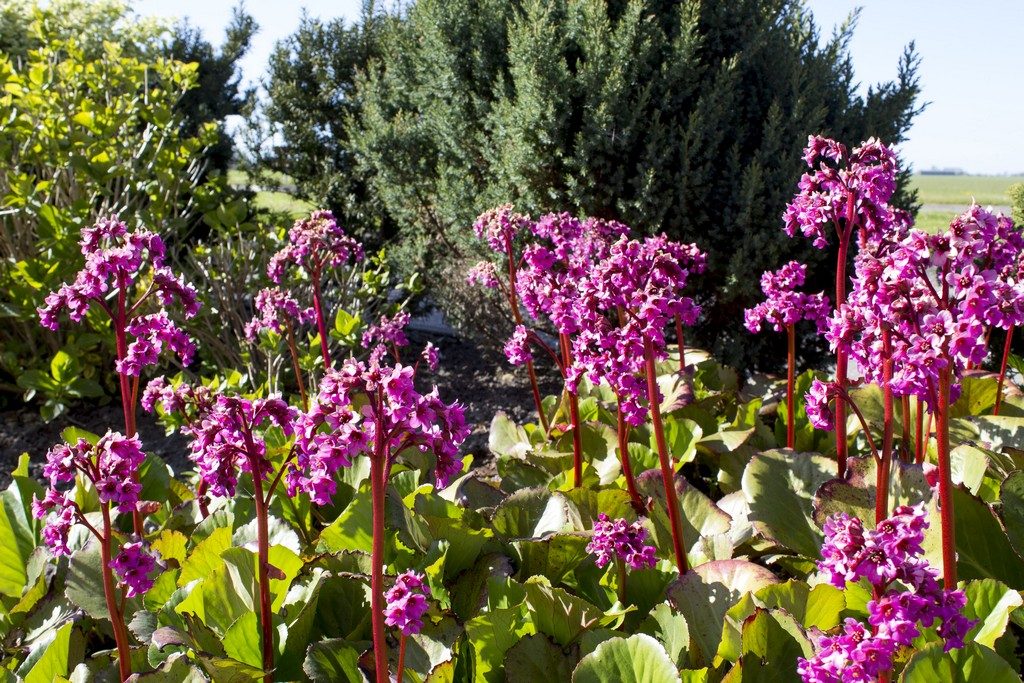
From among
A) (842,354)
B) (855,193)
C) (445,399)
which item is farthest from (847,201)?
(445,399)

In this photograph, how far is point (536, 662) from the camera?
163 cm

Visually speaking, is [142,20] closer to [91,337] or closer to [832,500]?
[91,337]

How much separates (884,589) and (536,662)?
0.66 meters

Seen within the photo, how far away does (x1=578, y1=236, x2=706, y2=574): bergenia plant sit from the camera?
5.99 ft

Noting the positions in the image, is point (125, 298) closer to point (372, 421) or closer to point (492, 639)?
point (372, 421)

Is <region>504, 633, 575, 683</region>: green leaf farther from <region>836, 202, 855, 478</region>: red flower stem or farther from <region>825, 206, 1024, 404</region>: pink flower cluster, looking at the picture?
<region>836, 202, 855, 478</region>: red flower stem

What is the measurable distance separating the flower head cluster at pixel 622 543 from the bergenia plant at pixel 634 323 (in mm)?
145

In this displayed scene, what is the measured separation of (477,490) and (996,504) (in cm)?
125

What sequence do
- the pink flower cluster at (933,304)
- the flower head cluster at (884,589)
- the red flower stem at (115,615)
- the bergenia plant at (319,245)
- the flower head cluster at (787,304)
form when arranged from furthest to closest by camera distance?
the bergenia plant at (319,245), the flower head cluster at (787,304), the red flower stem at (115,615), the pink flower cluster at (933,304), the flower head cluster at (884,589)

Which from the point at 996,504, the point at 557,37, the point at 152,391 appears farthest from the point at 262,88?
the point at 996,504

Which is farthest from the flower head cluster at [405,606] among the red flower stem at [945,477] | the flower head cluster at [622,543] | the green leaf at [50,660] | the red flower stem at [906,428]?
the red flower stem at [906,428]

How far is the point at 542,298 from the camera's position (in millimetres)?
2539

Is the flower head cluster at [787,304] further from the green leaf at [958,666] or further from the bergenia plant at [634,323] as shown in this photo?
the green leaf at [958,666]

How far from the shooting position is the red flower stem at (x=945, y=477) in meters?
1.44
